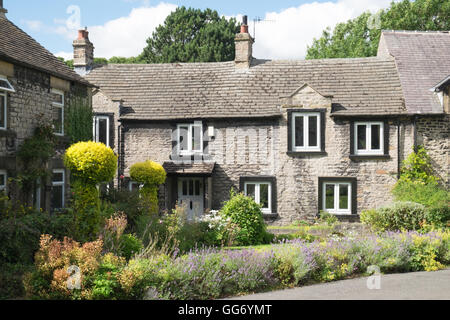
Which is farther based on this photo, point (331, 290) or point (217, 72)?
point (217, 72)

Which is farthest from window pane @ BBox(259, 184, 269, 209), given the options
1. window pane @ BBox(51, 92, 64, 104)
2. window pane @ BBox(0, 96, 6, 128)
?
window pane @ BBox(0, 96, 6, 128)

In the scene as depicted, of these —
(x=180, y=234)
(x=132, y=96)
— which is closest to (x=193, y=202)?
(x=132, y=96)

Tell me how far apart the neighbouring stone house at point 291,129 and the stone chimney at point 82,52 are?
100 inches

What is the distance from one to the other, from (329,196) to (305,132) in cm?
305

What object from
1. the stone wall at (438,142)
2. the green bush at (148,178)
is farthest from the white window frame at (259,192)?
the stone wall at (438,142)

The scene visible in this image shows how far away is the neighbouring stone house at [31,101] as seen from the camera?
14.0 m

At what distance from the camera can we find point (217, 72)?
2430 cm

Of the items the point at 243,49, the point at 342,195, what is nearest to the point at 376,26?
the point at 243,49

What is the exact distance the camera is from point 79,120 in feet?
58.9

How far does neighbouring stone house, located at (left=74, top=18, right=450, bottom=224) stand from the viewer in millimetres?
21078

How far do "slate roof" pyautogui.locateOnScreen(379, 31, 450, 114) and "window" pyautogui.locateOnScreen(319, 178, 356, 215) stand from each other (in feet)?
13.7

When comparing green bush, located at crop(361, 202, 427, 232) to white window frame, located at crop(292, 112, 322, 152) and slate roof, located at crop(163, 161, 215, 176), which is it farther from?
slate roof, located at crop(163, 161, 215, 176)
